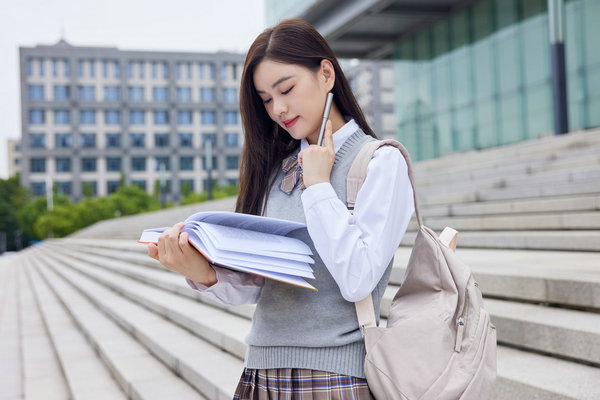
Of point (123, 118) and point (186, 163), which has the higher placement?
point (123, 118)

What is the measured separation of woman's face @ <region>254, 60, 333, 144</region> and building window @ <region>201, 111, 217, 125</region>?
2762 inches

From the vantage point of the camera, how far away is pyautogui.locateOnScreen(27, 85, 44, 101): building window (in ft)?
216

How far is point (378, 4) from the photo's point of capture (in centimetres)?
1784

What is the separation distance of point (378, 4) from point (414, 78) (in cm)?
475

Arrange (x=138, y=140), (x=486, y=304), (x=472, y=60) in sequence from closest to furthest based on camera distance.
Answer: (x=486, y=304) < (x=472, y=60) < (x=138, y=140)

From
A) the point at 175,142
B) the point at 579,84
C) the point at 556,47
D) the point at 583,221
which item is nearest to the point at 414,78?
the point at 579,84

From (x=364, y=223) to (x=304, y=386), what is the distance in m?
0.42

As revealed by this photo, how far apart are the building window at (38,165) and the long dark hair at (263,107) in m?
71.0

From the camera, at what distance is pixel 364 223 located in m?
1.20

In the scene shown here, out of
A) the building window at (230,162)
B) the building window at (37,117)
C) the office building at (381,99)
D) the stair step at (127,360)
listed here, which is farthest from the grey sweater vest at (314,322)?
the building window at (37,117)

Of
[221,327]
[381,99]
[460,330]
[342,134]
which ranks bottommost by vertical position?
[221,327]

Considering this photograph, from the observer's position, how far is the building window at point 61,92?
218 ft

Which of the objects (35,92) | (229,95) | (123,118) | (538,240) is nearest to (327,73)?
(538,240)

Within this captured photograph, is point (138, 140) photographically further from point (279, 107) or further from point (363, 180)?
point (363, 180)
